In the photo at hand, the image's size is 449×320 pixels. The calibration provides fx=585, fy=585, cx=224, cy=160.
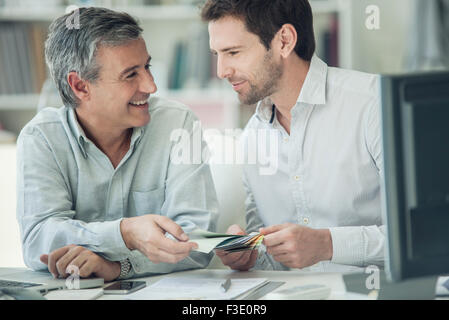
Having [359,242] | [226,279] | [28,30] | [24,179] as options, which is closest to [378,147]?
[359,242]

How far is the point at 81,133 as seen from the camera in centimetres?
149

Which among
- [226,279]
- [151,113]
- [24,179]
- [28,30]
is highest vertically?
[28,30]

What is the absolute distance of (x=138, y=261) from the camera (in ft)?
4.18

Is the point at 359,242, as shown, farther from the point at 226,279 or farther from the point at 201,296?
the point at 201,296

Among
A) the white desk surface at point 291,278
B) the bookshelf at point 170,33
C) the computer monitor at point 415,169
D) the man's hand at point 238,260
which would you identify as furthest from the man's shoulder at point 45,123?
the bookshelf at point 170,33

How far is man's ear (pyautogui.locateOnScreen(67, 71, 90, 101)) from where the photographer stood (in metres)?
1.57

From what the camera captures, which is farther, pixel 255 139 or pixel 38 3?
pixel 38 3

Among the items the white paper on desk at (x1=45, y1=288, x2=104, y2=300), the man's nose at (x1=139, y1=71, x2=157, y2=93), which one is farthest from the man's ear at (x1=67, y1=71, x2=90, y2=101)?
the white paper on desk at (x1=45, y1=288, x2=104, y2=300)

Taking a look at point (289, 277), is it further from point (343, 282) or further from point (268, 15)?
point (268, 15)

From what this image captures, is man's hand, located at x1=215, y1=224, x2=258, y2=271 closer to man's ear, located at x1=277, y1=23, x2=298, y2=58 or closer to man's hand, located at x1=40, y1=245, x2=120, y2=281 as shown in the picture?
man's hand, located at x1=40, y1=245, x2=120, y2=281

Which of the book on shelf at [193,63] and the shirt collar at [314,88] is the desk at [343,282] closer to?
the shirt collar at [314,88]

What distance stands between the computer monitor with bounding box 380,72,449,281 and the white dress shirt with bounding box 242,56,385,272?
621 mm

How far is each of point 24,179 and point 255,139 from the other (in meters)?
0.64
